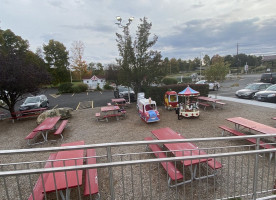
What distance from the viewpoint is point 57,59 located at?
38.5 m

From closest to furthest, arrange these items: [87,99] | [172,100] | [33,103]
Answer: [172,100] < [33,103] < [87,99]

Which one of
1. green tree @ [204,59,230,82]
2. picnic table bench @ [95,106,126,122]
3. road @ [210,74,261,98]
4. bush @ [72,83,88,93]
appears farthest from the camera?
bush @ [72,83,88,93]

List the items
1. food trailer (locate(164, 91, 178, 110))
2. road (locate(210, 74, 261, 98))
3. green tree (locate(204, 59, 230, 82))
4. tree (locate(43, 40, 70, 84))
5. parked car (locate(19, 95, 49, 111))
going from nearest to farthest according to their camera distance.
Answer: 1. food trailer (locate(164, 91, 178, 110))
2. parked car (locate(19, 95, 49, 111))
3. green tree (locate(204, 59, 230, 82))
4. road (locate(210, 74, 261, 98))
5. tree (locate(43, 40, 70, 84))

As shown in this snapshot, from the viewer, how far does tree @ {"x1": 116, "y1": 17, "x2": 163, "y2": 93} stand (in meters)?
13.2

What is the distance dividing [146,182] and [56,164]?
2252 mm

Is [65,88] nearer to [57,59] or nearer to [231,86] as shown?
[57,59]

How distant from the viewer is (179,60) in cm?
8019

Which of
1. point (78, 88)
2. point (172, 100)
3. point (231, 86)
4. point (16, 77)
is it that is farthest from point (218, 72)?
point (78, 88)

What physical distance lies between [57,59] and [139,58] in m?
32.6

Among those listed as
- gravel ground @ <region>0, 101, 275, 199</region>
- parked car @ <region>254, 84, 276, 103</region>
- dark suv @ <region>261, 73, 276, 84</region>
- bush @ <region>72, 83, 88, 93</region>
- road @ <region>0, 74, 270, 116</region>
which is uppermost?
dark suv @ <region>261, 73, 276, 84</region>

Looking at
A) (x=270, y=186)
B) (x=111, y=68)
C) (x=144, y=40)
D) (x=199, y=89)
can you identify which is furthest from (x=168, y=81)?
(x=270, y=186)

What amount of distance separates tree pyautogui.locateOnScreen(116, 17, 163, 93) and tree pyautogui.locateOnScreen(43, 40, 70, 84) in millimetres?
30685

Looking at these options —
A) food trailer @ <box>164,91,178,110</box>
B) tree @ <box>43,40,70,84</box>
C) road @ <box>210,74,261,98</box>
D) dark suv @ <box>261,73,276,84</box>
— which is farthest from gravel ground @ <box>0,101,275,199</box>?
tree @ <box>43,40,70,84</box>

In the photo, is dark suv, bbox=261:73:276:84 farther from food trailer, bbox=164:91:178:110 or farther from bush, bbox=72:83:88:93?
bush, bbox=72:83:88:93
